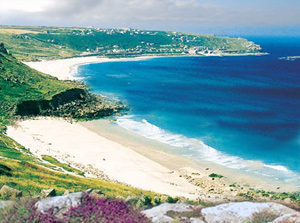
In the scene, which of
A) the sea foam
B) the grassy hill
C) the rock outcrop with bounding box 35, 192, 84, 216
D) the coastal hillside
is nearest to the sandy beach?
the sea foam

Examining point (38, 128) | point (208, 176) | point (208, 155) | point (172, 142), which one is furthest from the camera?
point (38, 128)

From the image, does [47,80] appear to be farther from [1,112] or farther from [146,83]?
[146,83]

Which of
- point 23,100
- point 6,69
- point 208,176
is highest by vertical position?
point 6,69

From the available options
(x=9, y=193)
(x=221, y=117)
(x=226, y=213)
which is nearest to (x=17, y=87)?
(x=221, y=117)

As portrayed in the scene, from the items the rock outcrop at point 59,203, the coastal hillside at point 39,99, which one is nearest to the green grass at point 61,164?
the coastal hillside at point 39,99

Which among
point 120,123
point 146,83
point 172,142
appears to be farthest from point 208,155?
point 146,83

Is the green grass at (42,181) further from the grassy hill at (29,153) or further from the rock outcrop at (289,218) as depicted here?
the rock outcrop at (289,218)

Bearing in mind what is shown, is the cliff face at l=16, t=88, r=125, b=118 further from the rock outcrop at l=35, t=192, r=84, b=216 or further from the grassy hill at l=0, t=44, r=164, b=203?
the rock outcrop at l=35, t=192, r=84, b=216
